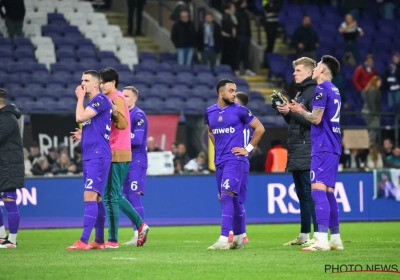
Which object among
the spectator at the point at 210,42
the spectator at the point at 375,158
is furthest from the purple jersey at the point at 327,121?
the spectator at the point at 210,42

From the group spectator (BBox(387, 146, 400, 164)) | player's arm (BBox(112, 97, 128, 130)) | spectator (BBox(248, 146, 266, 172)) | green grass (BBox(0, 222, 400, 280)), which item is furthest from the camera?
spectator (BBox(387, 146, 400, 164))

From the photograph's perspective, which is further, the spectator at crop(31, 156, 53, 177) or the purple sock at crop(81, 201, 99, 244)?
the spectator at crop(31, 156, 53, 177)

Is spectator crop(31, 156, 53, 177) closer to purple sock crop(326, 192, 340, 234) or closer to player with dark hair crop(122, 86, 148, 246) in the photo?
player with dark hair crop(122, 86, 148, 246)

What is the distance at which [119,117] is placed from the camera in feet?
42.4

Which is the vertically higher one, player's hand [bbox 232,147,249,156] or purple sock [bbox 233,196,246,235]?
player's hand [bbox 232,147,249,156]

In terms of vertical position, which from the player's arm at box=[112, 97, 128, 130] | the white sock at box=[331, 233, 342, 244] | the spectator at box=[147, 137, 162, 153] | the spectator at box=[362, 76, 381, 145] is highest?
the spectator at box=[362, 76, 381, 145]

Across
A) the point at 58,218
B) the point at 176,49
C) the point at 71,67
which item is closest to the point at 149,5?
the point at 176,49

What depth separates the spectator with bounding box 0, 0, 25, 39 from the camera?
2611 centimetres

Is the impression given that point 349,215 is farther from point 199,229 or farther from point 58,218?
point 58,218

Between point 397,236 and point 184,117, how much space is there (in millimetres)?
7820

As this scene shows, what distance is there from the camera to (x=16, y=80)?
24641 millimetres

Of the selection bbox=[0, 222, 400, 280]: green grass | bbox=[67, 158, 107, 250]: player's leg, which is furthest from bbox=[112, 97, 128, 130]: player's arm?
bbox=[0, 222, 400, 280]: green grass

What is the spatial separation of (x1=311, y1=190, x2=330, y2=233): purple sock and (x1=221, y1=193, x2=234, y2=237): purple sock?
1275 millimetres

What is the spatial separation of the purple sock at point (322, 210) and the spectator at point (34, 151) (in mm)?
10639
